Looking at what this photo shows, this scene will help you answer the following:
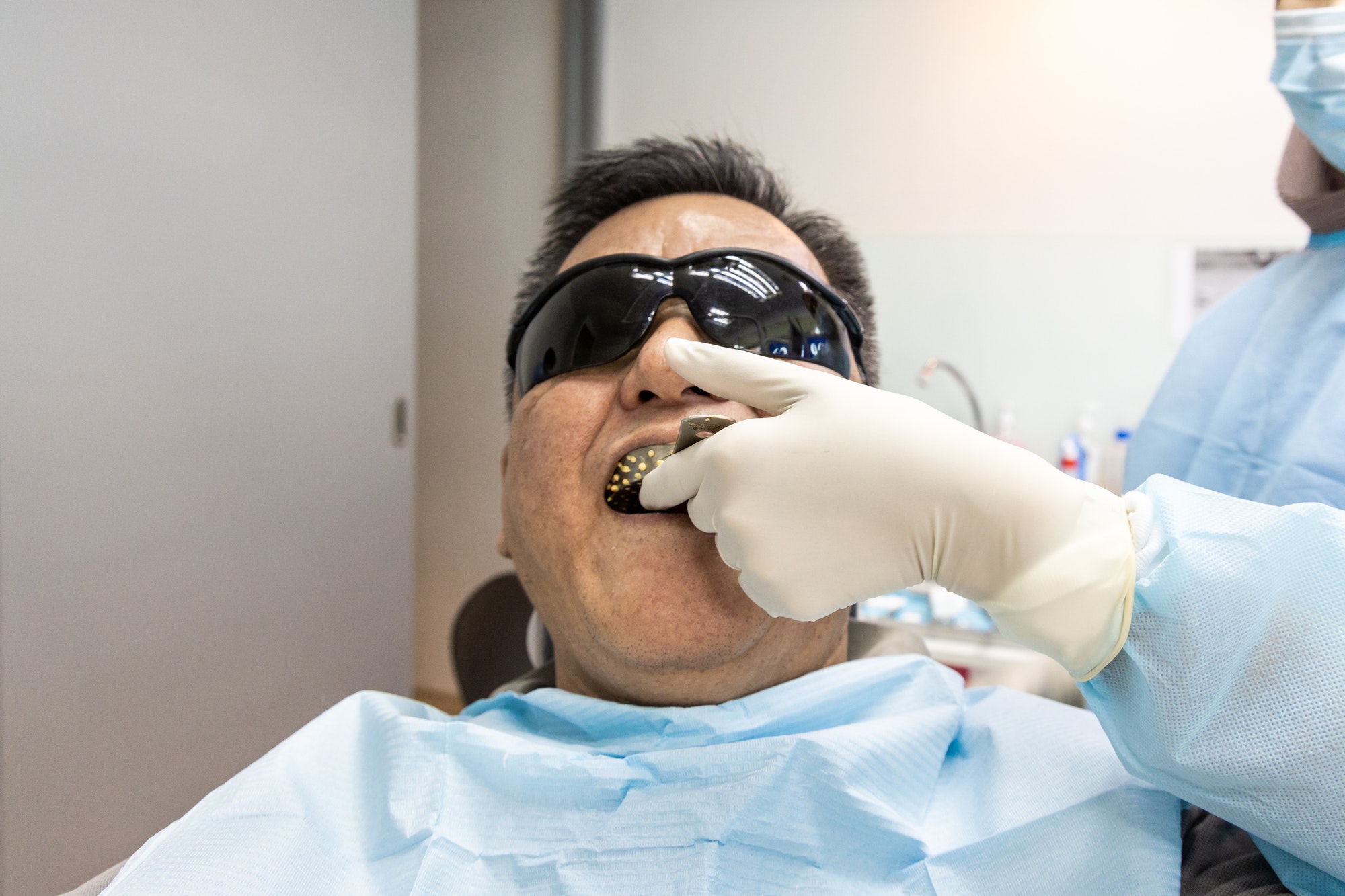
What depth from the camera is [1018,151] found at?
248 cm

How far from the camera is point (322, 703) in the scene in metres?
2.08

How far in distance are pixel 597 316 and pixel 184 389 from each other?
3.72 ft

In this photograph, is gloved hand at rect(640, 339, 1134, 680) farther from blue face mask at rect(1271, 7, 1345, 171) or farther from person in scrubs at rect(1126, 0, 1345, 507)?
blue face mask at rect(1271, 7, 1345, 171)

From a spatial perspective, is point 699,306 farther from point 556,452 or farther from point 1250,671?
point 1250,671

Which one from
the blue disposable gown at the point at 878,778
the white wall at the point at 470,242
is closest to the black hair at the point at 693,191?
the blue disposable gown at the point at 878,778

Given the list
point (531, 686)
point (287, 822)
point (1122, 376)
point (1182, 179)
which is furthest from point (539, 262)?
point (1182, 179)

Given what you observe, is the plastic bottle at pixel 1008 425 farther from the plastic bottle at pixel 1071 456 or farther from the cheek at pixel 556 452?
the cheek at pixel 556 452

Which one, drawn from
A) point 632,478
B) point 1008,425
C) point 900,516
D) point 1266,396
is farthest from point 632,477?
point 1008,425

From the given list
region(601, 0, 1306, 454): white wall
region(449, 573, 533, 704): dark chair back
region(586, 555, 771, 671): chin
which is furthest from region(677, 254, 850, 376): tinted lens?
region(601, 0, 1306, 454): white wall

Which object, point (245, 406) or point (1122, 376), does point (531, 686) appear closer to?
point (245, 406)

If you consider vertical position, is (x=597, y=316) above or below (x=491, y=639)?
above

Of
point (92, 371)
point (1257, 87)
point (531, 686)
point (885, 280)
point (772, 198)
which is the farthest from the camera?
point (885, 280)

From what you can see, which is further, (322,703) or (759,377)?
(322,703)

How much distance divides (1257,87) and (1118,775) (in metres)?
2.30
